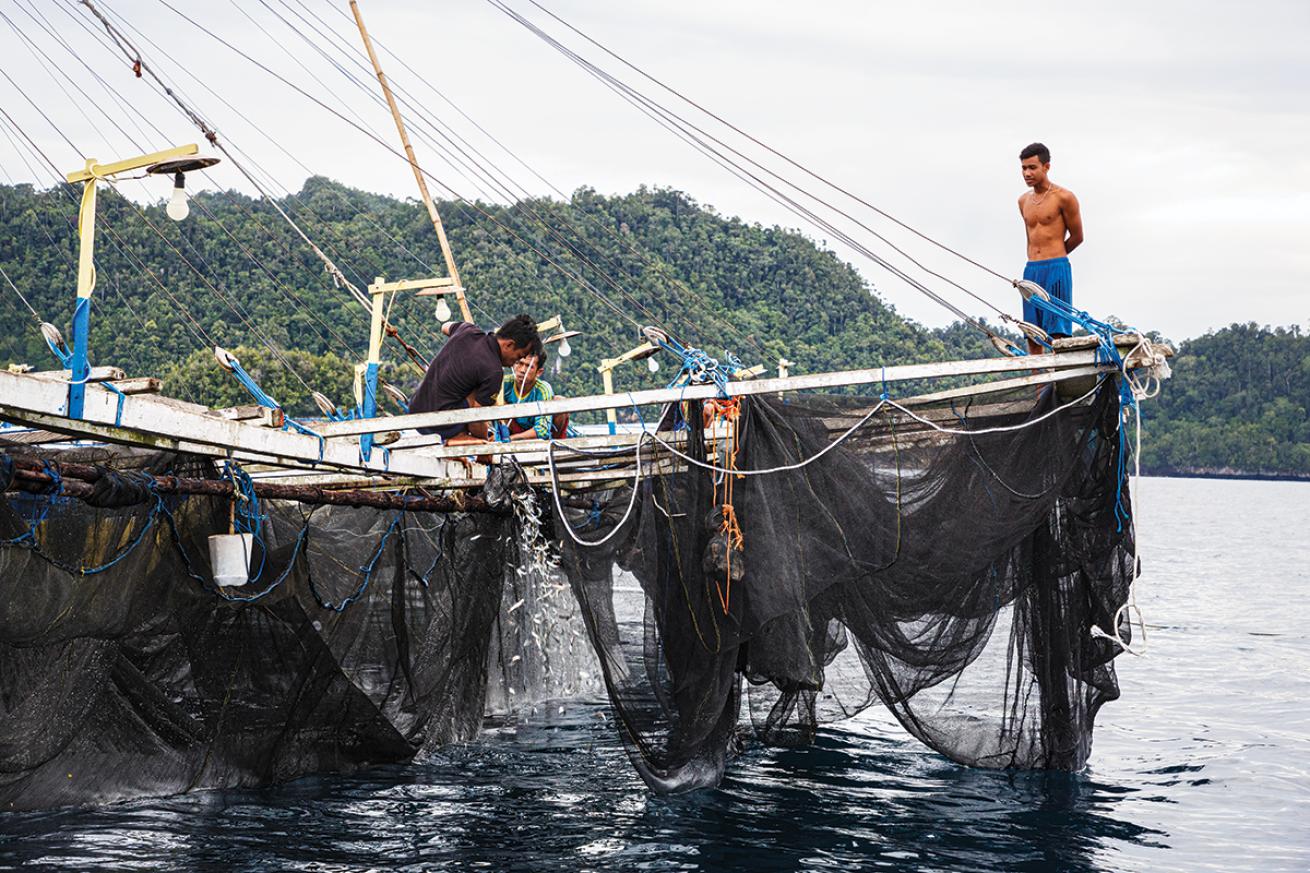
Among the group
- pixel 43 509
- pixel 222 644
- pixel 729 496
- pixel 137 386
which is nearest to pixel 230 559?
pixel 222 644

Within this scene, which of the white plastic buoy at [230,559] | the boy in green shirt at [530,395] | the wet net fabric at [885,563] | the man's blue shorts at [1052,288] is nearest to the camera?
the white plastic buoy at [230,559]

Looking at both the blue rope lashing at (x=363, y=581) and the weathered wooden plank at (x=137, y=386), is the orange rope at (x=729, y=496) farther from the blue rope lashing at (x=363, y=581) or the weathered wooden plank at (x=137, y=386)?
the weathered wooden plank at (x=137, y=386)

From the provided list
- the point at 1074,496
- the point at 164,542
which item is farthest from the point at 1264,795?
the point at 164,542

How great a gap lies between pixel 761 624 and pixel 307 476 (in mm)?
3928

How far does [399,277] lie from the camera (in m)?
44.1

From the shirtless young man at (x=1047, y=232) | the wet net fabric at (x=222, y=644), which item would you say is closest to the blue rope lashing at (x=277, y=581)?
the wet net fabric at (x=222, y=644)

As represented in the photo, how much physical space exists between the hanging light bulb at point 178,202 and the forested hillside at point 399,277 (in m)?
16.0

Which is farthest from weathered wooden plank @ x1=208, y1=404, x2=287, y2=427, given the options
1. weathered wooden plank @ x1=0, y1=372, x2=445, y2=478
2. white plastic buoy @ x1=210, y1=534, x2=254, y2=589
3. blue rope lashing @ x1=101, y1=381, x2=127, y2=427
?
blue rope lashing @ x1=101, y1=381, x2=127, y2=427

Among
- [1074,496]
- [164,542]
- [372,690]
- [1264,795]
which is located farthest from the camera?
[1264,795]

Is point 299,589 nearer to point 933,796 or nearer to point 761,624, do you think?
point 761,624

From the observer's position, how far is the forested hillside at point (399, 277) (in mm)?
35031

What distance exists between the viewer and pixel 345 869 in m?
7.81

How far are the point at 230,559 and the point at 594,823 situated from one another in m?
3.24

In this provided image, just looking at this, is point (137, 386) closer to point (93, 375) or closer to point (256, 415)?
point (93, 375)
